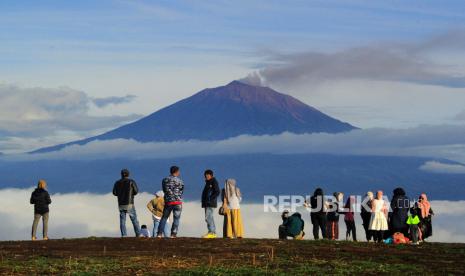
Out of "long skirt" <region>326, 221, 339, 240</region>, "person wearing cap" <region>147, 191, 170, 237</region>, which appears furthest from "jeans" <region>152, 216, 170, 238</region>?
"long skirt" <region>326, 221, 339, 240</region>

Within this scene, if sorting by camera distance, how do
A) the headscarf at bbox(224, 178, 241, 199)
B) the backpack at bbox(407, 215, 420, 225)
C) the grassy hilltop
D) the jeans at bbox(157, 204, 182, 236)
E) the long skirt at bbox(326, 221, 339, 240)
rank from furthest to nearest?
the long skirt at bbox(326, 221, 339, 240)
the backpack at bbox(407, 215, 420, 225)
the headscarf at bbox(224, 178, 241, 199)
the jeans at bbox(157, 204, 182, 236)
the grassy hilltop

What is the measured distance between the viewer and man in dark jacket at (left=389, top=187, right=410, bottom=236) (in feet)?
104

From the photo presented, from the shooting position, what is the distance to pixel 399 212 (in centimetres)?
3172

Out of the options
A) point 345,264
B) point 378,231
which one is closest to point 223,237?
point 378,231

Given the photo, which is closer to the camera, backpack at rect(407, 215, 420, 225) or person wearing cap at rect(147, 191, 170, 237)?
backpack at rect(407, 215, 420, 225)

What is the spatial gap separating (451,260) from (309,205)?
296 inches

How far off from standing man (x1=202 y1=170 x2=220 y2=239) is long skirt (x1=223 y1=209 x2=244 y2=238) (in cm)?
60

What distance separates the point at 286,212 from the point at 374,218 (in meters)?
Answer: 2.77

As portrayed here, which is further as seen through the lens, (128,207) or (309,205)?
(309,205)

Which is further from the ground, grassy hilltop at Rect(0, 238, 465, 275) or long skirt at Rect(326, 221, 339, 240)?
long skirt at Rect(326, 221, 339, 240)

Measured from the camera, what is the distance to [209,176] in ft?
100.0

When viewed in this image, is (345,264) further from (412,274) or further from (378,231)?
(378,231)

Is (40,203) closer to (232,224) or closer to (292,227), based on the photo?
(232,224)

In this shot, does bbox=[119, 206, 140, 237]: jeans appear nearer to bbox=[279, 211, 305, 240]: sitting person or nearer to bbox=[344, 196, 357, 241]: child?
bbox=[279, 211, 305, 240]: sitting person
